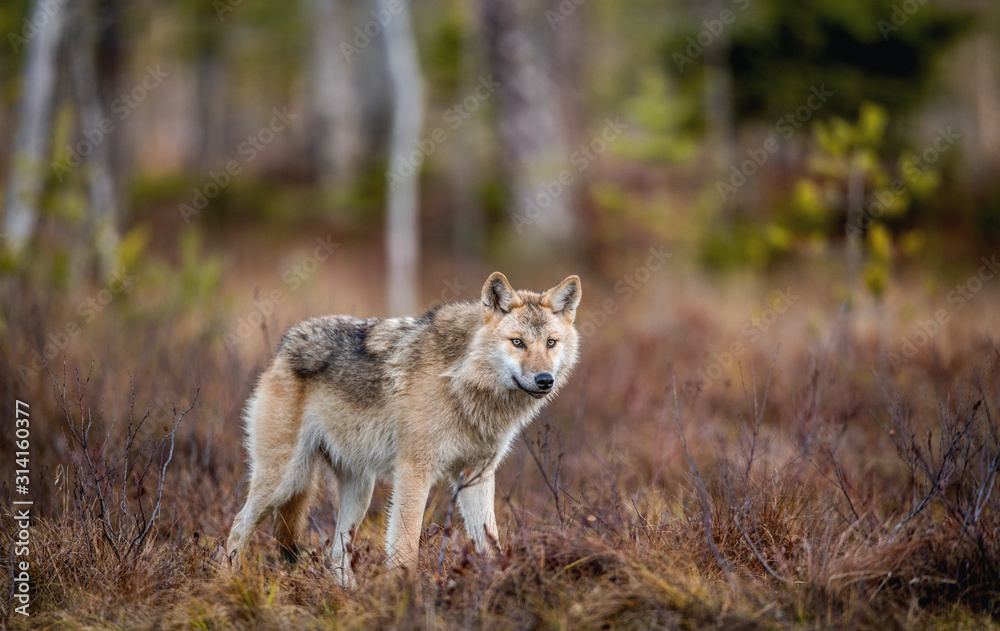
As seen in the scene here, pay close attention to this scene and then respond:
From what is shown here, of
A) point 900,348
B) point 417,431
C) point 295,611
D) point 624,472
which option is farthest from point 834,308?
point 295,611

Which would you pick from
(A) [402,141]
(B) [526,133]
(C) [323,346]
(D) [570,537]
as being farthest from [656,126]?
(D) [570,537]

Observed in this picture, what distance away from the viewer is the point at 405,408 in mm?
4715

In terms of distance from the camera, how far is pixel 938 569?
13.1 ft

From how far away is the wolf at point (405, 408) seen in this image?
15.1 ft

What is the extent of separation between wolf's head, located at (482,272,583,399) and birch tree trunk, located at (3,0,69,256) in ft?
25.7

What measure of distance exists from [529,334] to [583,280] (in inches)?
397

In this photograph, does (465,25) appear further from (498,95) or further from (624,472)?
(624,472)

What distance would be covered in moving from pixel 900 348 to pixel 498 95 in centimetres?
980

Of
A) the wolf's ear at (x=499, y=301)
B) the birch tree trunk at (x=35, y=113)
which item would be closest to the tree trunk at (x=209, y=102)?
the birch tree trunk at (x=35, y=113)

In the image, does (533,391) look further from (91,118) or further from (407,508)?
(91,118)

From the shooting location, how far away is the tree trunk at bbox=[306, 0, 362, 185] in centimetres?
2036

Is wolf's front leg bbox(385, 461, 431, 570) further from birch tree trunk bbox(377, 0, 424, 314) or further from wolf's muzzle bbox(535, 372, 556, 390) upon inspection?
birch tree trunk bbox(377, 0, 424, 314)

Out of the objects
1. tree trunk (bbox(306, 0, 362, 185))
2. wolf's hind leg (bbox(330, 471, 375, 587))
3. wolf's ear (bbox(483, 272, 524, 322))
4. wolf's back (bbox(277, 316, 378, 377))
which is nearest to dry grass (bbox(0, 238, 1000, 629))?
wolf's hind leg (bbox(330, 471, 375, 587))

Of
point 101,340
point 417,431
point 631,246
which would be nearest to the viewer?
point 417,431
